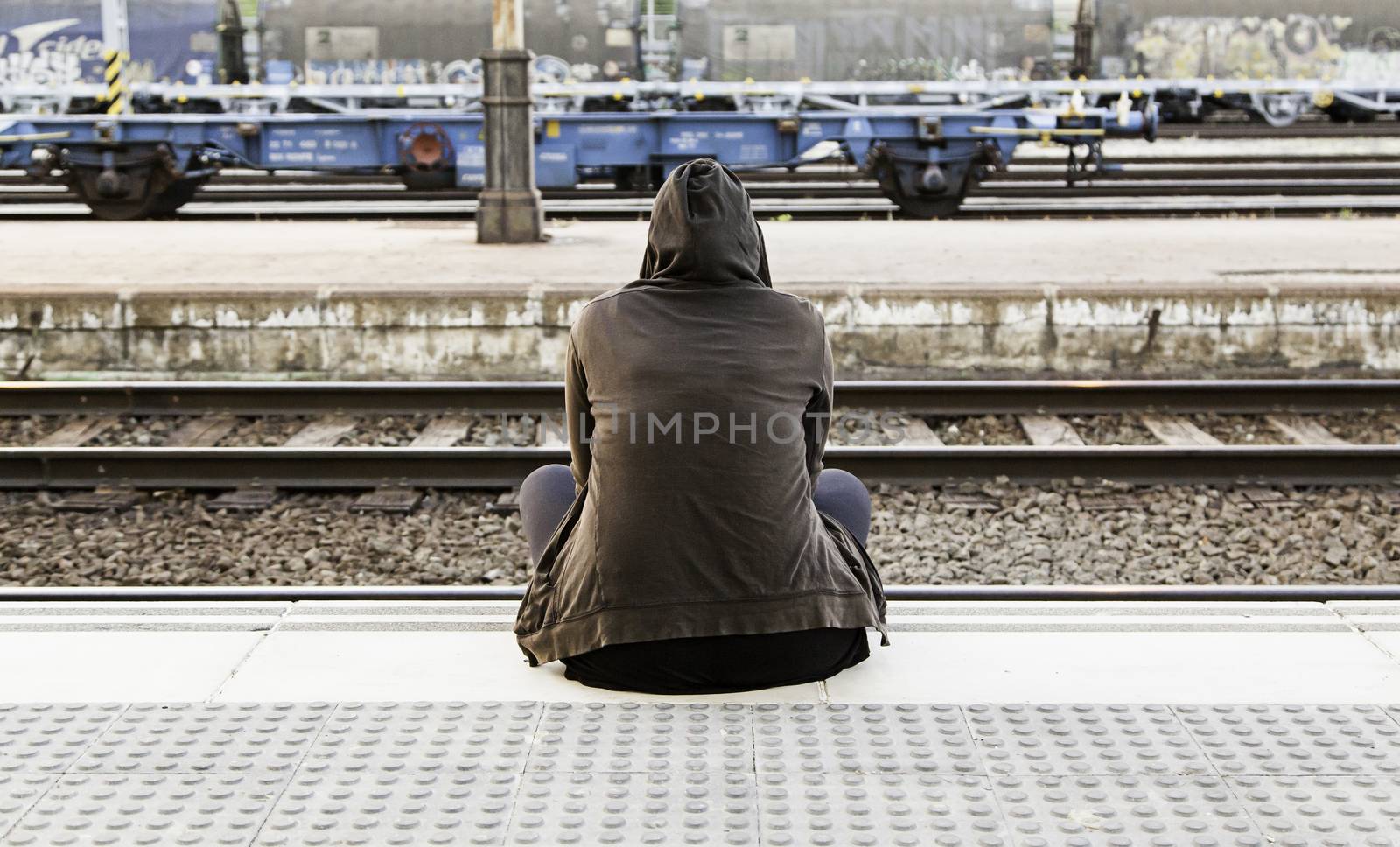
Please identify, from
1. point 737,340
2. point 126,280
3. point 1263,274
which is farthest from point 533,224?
point 737,340

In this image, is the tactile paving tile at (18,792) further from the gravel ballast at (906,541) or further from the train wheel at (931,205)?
the train wheel at (931,205)

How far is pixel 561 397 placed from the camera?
7.34m

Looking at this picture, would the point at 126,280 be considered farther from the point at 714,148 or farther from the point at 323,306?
the point at 714,148

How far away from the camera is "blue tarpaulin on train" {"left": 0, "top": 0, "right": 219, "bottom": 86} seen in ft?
51.8

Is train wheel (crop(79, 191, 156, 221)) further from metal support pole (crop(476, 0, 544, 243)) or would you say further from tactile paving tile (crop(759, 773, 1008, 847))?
tactile paving tile (crop(759, 773, 1008, 847))

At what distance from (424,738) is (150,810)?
1.75 feet

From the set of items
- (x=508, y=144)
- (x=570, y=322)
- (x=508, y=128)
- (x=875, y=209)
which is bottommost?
(x=570, y=322)

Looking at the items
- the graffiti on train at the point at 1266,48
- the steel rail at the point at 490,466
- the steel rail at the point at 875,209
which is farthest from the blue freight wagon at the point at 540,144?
the steel rail at the point at 490,466

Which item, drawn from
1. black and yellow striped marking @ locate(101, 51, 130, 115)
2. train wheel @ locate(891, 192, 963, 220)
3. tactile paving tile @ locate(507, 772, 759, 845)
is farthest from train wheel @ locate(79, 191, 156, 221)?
tactile paving tile @ locate(507, 772, 759, 845)

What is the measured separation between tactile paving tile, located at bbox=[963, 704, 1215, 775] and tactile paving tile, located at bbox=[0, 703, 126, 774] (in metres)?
1.74

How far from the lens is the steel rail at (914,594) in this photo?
419cm

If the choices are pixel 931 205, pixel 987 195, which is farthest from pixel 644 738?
pixel 987 195

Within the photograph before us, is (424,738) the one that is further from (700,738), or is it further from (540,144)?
(540,144)

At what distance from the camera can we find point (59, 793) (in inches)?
106
